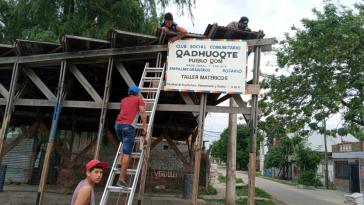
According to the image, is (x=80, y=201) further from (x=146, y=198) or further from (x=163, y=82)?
(x=146, y=198)

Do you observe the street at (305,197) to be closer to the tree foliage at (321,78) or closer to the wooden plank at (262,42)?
the tree foliage at (321,78)

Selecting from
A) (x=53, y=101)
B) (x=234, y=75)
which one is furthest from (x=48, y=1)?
(x=234, y=75)

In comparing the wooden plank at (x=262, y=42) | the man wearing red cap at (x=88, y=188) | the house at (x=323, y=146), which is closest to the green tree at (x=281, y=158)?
the house at (x=323, y=146)

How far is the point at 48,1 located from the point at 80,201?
13188 millimetres

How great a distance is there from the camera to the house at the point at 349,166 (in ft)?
98.8

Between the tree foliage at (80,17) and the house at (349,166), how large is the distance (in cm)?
2079

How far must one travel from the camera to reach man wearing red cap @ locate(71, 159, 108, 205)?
4188 millimetres

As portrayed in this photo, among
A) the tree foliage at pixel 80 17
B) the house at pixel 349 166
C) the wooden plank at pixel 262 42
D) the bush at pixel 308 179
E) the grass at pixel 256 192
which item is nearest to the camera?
the wooden plank at pixel 262 42

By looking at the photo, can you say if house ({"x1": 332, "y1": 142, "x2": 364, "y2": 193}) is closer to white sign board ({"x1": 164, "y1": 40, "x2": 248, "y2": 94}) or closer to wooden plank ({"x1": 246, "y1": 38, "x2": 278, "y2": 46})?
wooden plank ({"x1": 246, "y1": 38, "x2": 278, "y2": 46})

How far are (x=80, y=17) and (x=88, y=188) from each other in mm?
12790

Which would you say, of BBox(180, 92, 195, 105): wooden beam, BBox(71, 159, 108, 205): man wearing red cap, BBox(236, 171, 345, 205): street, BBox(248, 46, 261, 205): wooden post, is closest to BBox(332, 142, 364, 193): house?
BBox(236, 171, 345, 205): street

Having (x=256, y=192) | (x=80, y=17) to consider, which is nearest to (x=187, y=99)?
(x=80, y=17)

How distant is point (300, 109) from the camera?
17656mm

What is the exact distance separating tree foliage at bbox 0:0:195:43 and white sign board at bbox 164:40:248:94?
620 cm
